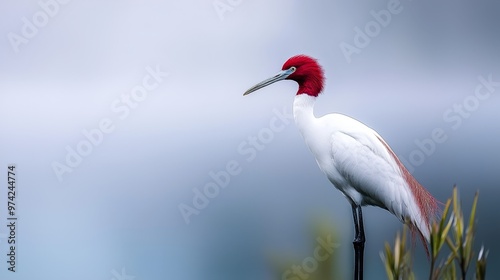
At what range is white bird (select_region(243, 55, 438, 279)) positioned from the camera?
9.40 feet

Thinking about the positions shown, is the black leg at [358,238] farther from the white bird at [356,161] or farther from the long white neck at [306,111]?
the long white neck at [306,111]

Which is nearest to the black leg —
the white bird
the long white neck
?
the white bird

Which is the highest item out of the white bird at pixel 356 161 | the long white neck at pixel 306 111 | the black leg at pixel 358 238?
the long white neck at pixel 306 111

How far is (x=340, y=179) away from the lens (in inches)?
115

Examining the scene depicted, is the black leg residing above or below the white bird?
below

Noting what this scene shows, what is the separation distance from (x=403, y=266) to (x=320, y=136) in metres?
1.05

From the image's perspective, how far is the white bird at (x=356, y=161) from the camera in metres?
2.87

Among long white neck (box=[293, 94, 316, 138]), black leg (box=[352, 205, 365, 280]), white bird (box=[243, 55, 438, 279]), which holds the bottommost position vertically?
black leg (box=[352, 205, 365, 280])

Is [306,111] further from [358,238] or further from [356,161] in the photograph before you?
[358,238]

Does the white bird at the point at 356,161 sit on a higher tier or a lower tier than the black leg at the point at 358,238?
higher

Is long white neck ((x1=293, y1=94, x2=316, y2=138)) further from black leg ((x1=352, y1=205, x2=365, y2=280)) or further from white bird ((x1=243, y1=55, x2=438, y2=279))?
black leg ((x1=352, y1=205, x2=365, y2=280))

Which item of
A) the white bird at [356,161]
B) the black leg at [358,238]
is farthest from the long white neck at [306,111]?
the black leg at [358,238]

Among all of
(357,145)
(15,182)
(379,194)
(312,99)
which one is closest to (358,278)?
(379,194)

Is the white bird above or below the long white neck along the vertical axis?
below
